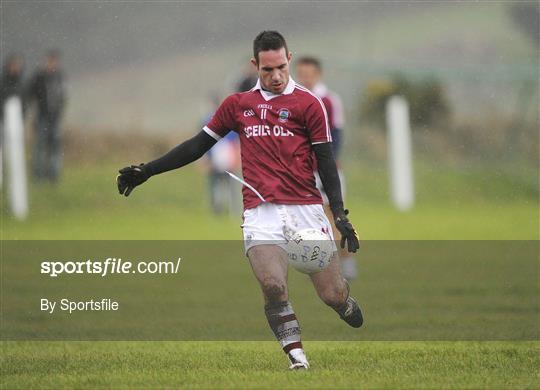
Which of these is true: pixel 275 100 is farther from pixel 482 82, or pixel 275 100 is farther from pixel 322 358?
pixel 482 82

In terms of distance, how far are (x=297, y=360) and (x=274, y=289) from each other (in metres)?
0.47

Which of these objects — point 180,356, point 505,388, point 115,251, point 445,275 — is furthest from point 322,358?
point 115,251

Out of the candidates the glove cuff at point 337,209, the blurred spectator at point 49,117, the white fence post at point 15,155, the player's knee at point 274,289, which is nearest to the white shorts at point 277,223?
the glove cuff at point 337,209

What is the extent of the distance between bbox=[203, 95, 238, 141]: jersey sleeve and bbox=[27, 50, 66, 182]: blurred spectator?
17.0 m

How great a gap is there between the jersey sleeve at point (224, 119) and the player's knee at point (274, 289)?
1057 mm

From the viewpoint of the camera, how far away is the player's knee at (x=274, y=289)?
7836mm

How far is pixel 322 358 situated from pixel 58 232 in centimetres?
1172

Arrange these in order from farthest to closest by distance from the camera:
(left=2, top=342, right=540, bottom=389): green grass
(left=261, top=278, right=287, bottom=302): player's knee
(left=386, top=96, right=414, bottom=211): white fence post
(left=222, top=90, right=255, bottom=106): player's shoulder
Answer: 1. (left=386, top=96, right=414, bottom=211): white fence post
2. (left=222, top=90, right=255, bottom=106): player's shoulder
3. (left=261, top=278, right=287, bottom=302): player's knee
4. (left=2, top=342, right=540, bottom=389): green grass

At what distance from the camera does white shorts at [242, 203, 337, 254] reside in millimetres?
7977

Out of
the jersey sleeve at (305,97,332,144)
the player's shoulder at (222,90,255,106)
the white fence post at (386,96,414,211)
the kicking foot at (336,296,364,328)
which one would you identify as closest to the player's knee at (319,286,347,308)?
the kicking foot at (336,296,364,328)

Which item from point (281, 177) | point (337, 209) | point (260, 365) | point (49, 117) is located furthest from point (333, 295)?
point (49, 117)

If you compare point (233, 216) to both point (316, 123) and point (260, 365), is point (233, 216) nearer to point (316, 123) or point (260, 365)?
point (260, 365)

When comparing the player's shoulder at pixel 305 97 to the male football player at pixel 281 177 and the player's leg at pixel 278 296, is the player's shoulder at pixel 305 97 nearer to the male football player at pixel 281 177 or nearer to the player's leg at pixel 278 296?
the male football player at pixel 281 177

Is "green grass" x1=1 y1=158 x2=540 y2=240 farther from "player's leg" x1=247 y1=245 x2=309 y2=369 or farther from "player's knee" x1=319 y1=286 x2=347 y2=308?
"player's leg" x1=247 y1=245 x2=309 y2=369
